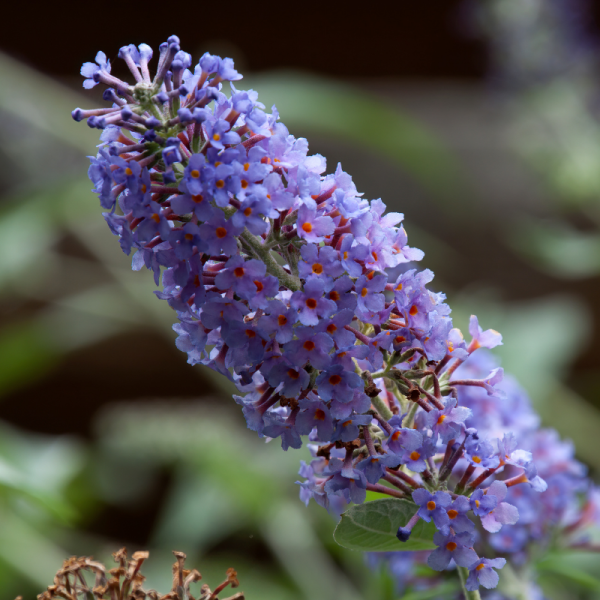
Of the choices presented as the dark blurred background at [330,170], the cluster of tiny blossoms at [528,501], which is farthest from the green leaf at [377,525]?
the dark blurred background at [330,170]

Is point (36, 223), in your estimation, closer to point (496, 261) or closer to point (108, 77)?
point (108, 77)

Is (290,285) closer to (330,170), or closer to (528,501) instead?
(528,501)

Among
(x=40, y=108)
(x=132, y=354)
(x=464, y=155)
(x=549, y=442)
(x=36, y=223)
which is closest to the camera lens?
(x=549, y=442)

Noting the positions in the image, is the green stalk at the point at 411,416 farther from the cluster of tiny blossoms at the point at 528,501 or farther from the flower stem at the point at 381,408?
the cluster of tiny blossoms at the point at 528,501

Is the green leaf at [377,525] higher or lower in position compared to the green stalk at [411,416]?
lower

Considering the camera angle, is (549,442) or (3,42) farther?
(3,42)

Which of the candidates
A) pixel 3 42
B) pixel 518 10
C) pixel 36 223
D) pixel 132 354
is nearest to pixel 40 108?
pixel 36 223
